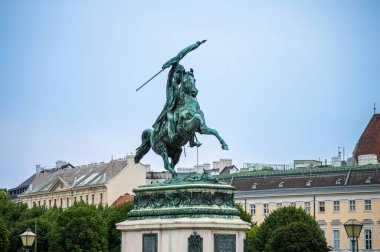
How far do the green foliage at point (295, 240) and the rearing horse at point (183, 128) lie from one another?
47.9 metres

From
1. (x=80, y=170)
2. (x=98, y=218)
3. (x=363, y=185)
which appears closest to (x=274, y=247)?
(x=98, y=218)

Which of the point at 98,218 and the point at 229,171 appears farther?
the point at 229,171

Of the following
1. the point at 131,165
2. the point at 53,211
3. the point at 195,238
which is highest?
the point at 131,165

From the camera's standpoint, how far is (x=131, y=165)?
410ft

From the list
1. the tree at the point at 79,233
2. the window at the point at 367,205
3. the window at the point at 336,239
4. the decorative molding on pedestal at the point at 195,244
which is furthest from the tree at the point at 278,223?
the decorative molding on pedestal at the point at 195,244

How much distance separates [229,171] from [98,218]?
40.9 meters

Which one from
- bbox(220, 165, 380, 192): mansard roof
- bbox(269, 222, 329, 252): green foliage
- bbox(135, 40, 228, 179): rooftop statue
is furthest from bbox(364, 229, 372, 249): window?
bbox(135, 40, 228, 179): rooftop statue

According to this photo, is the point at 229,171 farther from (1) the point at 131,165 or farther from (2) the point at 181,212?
(2) the point at 181,212

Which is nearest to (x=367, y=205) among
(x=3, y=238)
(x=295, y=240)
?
(x=295, y=240)

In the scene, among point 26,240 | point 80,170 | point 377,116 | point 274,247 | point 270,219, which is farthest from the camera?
point 80,170

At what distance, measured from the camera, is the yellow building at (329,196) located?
9825 centimetres

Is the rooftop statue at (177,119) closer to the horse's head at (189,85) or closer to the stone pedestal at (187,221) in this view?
the horse's head at (189,85)

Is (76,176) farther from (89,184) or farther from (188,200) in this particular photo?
(188,200)

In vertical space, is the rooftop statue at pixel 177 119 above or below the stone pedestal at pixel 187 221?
above
